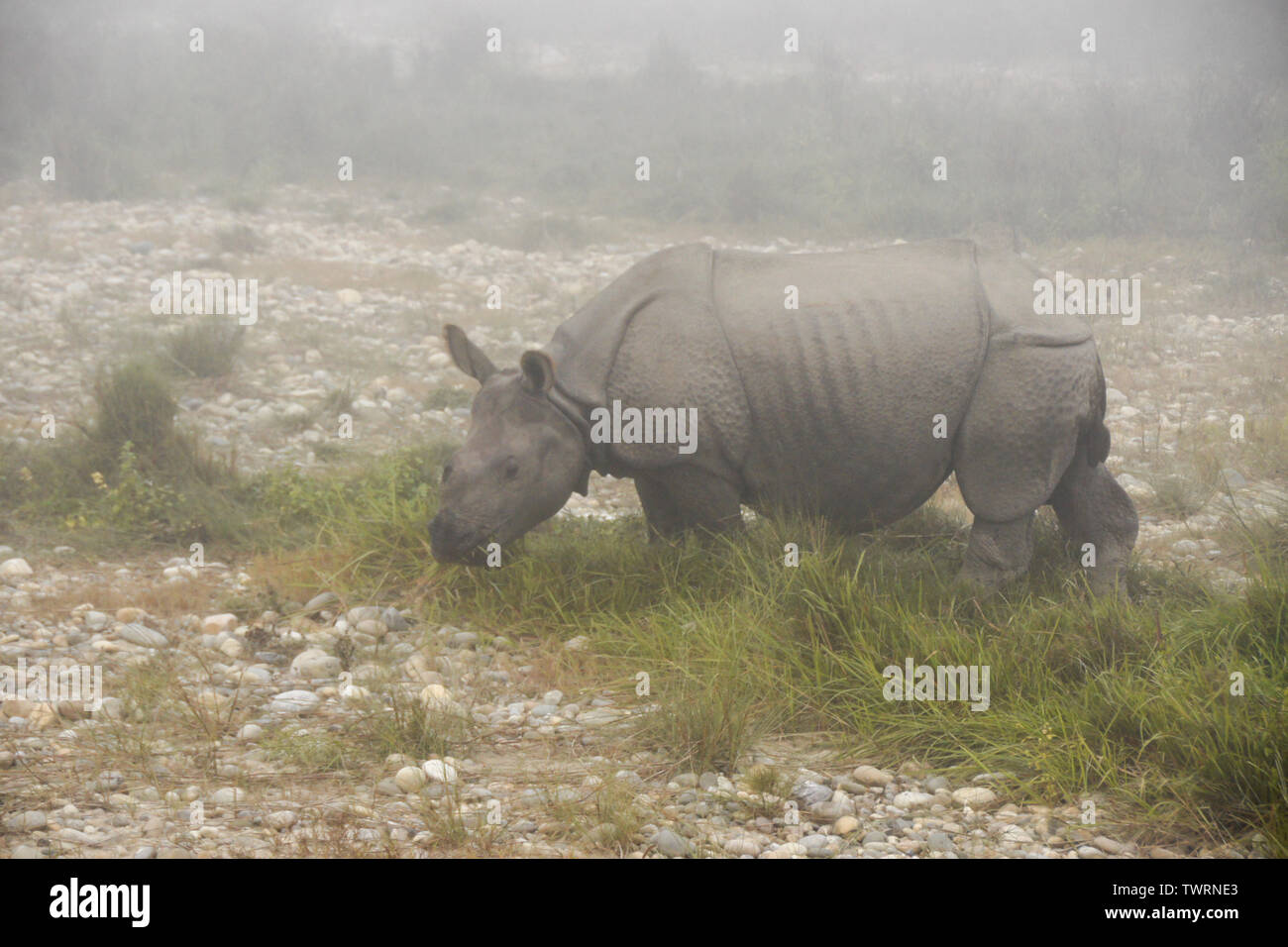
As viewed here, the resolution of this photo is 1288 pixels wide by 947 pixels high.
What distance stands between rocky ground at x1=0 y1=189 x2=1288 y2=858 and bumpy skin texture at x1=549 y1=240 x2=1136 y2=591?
3.02 feet

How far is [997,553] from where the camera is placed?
5.56 metres

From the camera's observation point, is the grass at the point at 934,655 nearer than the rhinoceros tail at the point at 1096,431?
Yes

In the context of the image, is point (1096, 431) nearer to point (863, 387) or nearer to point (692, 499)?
A: point (863, 387)

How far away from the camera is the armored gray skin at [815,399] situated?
5.43m

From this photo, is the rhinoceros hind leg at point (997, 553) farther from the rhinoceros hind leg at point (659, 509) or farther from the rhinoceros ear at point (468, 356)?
the rhinoceros ear at point (468, 356)

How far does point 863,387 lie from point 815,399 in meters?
0.21

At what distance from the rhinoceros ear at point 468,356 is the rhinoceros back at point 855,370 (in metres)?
1.11

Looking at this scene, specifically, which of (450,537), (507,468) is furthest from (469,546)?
(507,468)

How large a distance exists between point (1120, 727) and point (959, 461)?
1.60 m

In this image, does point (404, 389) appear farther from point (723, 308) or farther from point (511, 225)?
point (511, 225)

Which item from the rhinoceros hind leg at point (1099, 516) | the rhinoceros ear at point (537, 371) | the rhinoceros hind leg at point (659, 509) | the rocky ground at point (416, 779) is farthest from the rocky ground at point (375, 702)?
the rhinoceros ear at point (537, 371)

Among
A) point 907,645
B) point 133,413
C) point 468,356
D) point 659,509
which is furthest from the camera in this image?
point 133,413

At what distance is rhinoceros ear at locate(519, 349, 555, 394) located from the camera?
17.8 ft
